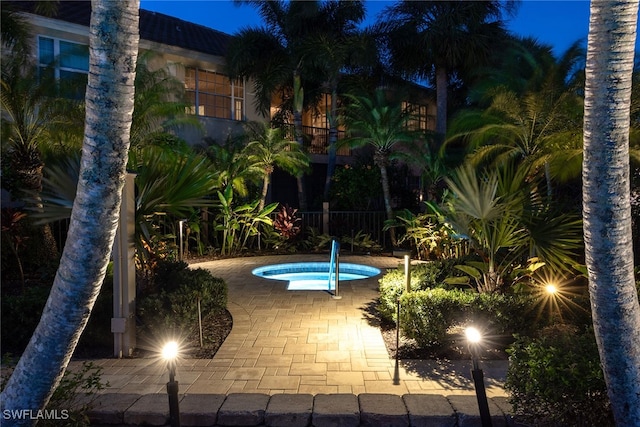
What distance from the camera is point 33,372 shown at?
10.5 feet

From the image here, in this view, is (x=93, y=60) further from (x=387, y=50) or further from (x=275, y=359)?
(x=387, y=50)

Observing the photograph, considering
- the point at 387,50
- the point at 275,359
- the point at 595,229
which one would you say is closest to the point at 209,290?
the point at 275,359

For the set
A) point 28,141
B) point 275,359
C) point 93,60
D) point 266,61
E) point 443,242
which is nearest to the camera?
point 93,60

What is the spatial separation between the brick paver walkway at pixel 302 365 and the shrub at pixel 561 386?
2.72 ft

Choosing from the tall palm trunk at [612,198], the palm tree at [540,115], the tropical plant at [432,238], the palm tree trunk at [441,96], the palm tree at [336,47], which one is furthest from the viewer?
the palm tree trunk at [441,96]

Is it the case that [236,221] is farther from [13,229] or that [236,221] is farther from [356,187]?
[13,229]

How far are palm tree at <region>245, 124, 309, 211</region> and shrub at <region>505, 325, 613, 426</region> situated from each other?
469 inches

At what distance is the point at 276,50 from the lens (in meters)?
18.5

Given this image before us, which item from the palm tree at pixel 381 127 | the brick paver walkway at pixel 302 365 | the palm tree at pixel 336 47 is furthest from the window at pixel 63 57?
the brick paver walkway at pixel 302 365

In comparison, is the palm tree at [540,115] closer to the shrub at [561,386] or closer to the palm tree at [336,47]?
the shrub at [561,386]

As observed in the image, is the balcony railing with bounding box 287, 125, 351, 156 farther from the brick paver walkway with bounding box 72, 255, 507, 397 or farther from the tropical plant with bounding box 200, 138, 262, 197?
the brick paver walkway with bounding box 72, 255, 507, 397

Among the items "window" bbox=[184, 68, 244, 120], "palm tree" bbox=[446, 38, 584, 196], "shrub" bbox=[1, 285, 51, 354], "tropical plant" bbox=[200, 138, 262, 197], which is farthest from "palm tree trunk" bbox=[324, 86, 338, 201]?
"shrub" bbox=[1, 285, 51, 354]

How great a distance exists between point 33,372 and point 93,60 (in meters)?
2.02

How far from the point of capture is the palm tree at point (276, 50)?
18.0m
